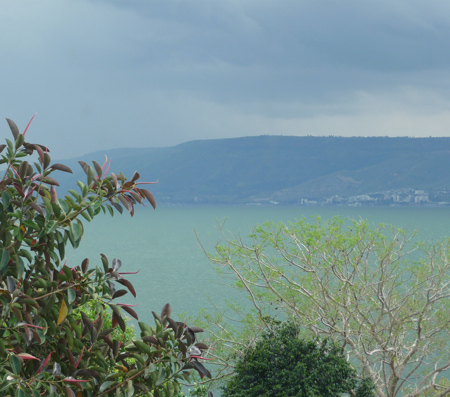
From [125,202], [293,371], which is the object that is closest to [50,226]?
[125,202]

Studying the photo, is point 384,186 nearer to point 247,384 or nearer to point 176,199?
point 176,199

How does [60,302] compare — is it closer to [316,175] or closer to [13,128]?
[13,128]

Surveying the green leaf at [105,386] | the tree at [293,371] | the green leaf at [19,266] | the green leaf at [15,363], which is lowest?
the tree at [293,371]

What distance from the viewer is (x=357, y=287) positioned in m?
9.80

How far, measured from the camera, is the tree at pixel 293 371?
7621mm

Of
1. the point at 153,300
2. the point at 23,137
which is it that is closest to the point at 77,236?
the point at 23,137

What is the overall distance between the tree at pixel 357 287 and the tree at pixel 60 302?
704 cm

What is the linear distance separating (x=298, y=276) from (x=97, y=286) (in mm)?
8144

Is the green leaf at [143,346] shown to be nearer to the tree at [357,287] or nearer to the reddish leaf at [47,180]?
the reddish leaf at [47,180]

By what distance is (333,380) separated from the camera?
766 cm

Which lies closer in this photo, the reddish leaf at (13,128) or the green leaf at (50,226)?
the green leaf at (50,226)

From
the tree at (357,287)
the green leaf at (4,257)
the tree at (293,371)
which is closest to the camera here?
the green leaf at (4,257)

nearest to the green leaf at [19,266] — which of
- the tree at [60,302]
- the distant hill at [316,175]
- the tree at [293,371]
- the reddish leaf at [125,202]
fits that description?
the tree at [60,302]

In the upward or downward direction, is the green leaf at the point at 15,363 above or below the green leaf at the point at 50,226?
below
